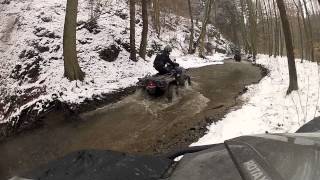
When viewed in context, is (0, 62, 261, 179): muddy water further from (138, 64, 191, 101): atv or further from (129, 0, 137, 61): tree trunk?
(129, 0, 137, 61): tree trunk

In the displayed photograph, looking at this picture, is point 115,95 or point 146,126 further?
point 115,95

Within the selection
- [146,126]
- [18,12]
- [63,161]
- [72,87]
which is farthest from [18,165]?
[18,12]

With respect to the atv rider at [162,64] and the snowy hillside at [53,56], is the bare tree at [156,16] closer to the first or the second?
the snowy hillside at [53,56]

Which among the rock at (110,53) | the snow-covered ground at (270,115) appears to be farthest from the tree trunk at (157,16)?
the snow-covered ground at (270,115)

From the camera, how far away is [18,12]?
22766mm

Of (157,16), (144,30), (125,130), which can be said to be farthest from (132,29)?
(157,16)

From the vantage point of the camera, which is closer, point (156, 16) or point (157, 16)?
point (157, 16)

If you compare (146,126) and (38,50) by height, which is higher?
(38,50)

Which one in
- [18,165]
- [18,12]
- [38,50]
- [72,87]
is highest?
[18,12]

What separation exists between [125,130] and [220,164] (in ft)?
27.7

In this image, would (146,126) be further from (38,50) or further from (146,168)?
(38,50)

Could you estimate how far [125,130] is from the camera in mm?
10742

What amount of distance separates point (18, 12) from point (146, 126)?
15.3 meters

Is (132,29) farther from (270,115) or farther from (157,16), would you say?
(157,16)
